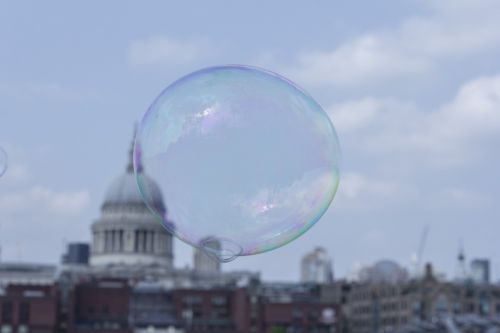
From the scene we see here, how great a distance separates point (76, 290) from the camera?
16538 centimetres

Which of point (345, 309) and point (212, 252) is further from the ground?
point (345, 309)

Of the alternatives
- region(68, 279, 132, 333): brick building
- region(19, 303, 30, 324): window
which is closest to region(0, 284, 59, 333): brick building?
region(19, 303, 30, 324): window

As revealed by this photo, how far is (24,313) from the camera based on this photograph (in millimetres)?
156000

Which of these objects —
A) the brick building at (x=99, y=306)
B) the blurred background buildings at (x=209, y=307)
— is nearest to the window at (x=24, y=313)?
the blurred background buildings at (x=209, y=307)

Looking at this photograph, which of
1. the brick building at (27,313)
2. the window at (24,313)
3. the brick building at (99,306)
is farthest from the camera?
the brick building at (99,306)

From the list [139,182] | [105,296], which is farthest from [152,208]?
[105,296]

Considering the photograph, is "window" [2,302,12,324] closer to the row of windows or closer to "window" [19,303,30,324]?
the row of windows

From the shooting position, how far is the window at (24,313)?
511 feet

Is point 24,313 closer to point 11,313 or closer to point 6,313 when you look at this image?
point 11,313

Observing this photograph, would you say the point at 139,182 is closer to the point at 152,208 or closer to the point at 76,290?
the point at 152,208

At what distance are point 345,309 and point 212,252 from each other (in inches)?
6321

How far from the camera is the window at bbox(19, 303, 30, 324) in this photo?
511 feet

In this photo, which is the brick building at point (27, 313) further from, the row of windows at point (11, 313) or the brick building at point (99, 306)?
the brick building at point (99, 306)

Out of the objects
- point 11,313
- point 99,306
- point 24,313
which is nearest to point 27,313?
point 24,313
